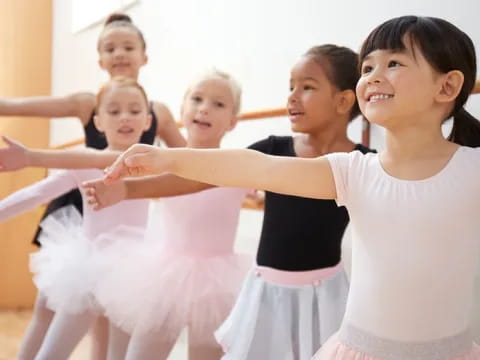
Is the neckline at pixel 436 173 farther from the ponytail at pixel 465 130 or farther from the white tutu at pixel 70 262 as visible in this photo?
the white tutu at pixel 70 262

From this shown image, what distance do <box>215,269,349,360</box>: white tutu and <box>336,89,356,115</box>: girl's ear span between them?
0.36 m

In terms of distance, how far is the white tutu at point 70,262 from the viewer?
Result: 1.63 meters

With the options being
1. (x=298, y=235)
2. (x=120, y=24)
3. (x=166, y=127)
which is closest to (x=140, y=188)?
(x=298, y=235)

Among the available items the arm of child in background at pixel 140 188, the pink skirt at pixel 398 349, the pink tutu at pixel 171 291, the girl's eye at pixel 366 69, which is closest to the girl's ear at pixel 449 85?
the girl's eye at pixel 366 69

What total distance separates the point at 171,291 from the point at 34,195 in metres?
0.45

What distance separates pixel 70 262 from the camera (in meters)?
1.70

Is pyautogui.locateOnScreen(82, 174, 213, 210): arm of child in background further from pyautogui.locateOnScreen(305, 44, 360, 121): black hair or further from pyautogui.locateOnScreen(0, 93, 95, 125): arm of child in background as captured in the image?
pyautogui.locateOnScreen(0, 93, 95, 125): arm of child in background

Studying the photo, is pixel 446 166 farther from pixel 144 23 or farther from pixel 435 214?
pixel 144 23

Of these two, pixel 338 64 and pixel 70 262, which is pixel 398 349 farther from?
pixel 70 262

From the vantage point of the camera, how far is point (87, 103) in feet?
6.62

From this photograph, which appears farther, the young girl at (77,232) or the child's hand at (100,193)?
the young girl at (77,232)

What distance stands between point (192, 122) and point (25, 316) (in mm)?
2274

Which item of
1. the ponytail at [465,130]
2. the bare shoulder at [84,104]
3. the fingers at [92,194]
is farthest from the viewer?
the bare shoulder at [84,104]

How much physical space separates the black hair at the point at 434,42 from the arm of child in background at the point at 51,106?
1.25 m
